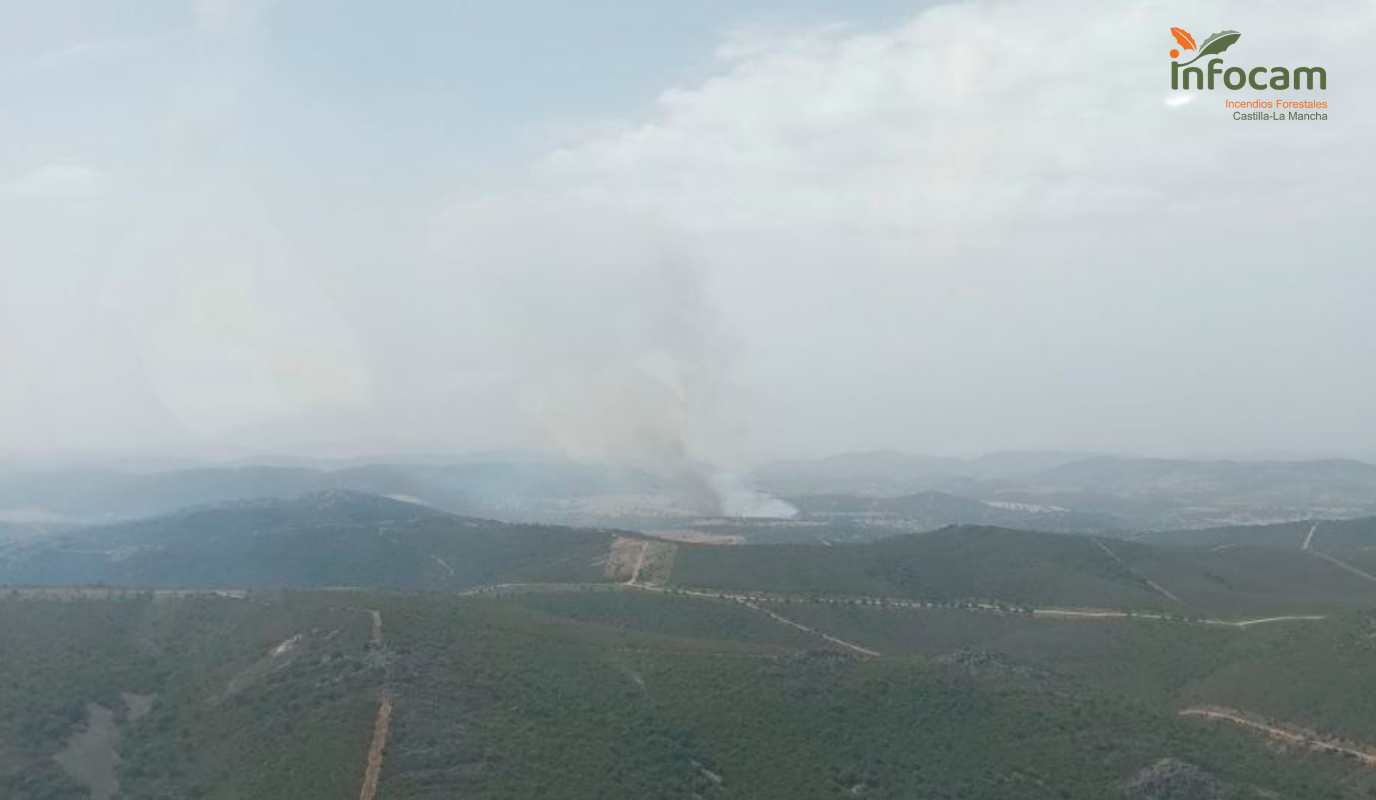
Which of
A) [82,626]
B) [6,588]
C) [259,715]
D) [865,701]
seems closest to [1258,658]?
[865,701]

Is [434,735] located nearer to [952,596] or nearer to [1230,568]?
[952,596]

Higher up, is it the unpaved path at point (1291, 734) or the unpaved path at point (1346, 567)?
the unpaved path at point (1346, 567)

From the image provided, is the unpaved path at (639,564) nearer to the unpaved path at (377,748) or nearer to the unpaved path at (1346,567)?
the unpaved path at (377,748)

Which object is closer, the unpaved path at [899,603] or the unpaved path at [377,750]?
the unpaved path at [377,750]

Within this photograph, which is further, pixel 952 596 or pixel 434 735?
pixel 952 596

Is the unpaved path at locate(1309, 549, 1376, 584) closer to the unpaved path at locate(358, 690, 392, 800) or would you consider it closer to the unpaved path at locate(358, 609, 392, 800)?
the unpaved path at locate(358, 609, 392, 800)

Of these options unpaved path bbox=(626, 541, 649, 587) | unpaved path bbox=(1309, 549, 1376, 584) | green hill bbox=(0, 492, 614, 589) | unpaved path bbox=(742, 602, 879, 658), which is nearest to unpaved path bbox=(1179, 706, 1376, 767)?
unpaved path bbox=(742, 602, 879, 658)

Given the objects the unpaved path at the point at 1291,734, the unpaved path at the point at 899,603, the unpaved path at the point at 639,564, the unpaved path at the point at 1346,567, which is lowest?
the unpaved path at the point at 1291,734

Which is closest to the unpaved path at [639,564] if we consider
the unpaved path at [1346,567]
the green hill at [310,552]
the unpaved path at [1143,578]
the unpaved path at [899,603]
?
the unpaved path at [899,603]

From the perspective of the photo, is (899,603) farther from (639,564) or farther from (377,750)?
(377,750)
